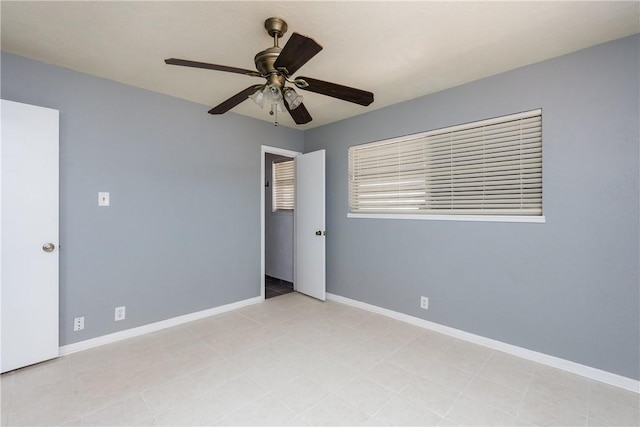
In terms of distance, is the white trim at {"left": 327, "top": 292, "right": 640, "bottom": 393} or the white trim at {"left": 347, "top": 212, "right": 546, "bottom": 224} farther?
the white trim at {"left": 347, "top": 212, "right": 546, "bottom": 224}

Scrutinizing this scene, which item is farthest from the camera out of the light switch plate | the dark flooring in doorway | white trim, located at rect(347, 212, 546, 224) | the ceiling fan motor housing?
the dark flooring in doorway

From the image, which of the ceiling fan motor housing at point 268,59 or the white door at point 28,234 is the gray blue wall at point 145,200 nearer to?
the white door at point 28,234

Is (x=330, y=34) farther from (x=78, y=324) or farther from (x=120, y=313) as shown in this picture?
(x=78, y=324)

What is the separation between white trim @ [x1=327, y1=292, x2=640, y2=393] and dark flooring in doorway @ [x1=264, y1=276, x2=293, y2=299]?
149 cm

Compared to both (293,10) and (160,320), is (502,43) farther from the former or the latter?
(160,320)

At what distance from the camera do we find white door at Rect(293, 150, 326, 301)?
3.88 meters

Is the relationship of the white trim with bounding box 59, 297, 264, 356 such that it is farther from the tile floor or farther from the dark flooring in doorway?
the dark flooring in doorway

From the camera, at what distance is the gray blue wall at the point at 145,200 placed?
2.45 metres

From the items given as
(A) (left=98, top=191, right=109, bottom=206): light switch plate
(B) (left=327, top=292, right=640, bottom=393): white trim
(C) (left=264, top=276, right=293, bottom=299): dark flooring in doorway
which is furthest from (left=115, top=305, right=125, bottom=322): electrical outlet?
(B) (left=327, top=292, right=640, bottom=393): white trim

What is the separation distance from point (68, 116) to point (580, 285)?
4.35 meters

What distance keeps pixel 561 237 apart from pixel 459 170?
0.98 metres

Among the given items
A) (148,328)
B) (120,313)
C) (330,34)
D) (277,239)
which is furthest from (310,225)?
(330,34)

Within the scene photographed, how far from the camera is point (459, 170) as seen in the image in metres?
2.82

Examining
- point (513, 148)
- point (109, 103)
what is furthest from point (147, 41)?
point (513, 148)
